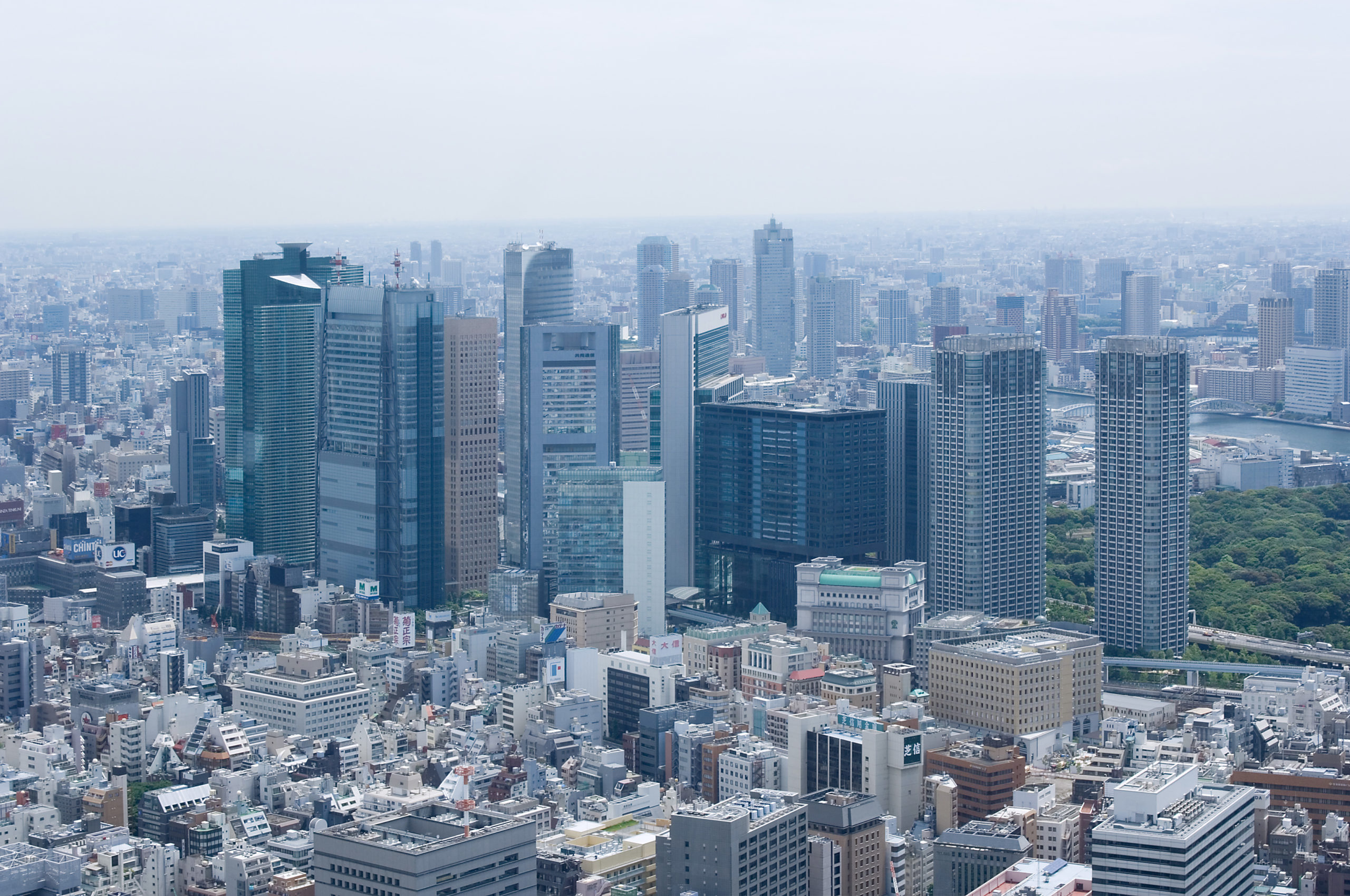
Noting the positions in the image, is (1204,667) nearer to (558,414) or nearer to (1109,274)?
(558,414)

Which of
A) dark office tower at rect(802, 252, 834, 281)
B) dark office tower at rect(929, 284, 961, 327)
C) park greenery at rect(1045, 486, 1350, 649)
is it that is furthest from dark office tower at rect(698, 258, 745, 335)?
park greenery at rect(1045, 486, 1350, 649)

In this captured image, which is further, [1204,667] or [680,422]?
[680,422]

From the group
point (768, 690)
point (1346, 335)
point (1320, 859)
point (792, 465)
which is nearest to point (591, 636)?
point (768, 690)

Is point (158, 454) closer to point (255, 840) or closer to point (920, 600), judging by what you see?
point (920, 600)

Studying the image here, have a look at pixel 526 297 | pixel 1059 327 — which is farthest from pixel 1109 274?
pixel 526 297

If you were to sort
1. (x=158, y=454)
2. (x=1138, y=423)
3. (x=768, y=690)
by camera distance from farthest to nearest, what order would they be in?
(x=158, y=454)
(x=1138, y=423)
(x=768, y=690)

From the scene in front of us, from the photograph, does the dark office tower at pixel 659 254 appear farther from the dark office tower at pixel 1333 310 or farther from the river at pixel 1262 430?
the dark office tower at pixel 1333 310
